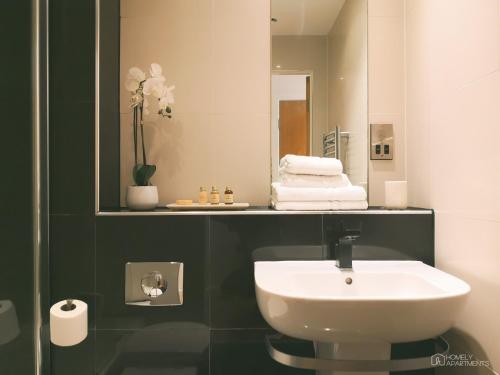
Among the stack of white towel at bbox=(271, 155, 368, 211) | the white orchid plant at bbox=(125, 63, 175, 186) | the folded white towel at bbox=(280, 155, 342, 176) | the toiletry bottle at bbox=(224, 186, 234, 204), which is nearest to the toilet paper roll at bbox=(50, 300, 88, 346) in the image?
the white orchid plant at bbox=(125, 63, 175, 186)

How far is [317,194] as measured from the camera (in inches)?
47.3

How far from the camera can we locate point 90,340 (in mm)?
1141

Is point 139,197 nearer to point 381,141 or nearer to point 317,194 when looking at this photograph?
point 317,194

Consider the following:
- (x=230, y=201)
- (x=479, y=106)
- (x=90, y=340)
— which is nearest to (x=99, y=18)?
(x=230, y=201)

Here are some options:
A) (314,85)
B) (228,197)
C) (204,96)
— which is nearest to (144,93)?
(204,96)

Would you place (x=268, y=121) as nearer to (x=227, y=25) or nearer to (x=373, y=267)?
(x=227, y=25)

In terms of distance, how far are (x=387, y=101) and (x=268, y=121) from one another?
20.1 inches

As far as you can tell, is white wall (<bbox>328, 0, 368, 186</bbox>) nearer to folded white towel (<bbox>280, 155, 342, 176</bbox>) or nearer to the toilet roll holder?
folded white towel (<bbox>280, 155, 342, 176</bbox>)

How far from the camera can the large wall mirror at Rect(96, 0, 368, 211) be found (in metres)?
1.40

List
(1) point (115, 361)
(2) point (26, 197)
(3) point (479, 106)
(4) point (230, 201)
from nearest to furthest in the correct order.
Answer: (3) point (479, 106) → (2) point (26, 197) → (1) point (115, 361) → (4) point (230, 201)

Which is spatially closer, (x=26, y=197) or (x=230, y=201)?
(x=26, y=197)

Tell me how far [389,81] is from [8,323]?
1598mm

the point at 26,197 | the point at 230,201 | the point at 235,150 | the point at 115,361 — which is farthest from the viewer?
the point at 235,150

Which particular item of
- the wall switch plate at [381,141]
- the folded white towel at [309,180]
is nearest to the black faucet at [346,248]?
the folded white towel at [309,180]
